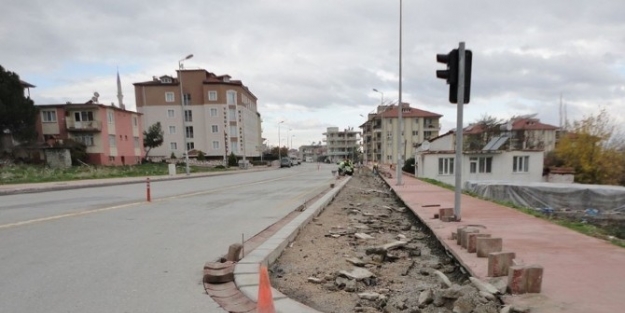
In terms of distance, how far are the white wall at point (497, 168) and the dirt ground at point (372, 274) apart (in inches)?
927

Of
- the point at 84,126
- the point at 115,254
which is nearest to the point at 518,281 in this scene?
the point at 115,254

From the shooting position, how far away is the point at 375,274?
502 cm

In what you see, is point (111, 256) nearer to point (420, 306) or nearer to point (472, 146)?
point (420, 306)

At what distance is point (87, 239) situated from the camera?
677 cm

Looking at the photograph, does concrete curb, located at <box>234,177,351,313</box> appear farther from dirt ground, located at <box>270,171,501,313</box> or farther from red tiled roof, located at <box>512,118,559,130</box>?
red tiled roof, located at <box>512,118,559,130</box>

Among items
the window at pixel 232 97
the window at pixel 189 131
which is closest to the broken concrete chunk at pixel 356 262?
the window at pixel 232 97

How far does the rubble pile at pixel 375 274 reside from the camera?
12.1 ft

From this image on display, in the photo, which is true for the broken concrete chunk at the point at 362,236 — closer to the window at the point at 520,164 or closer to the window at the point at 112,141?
the window at the point at 520,164

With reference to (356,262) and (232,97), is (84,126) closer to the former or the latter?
(232,97)

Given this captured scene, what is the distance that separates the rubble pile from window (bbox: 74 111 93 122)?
46789 mm

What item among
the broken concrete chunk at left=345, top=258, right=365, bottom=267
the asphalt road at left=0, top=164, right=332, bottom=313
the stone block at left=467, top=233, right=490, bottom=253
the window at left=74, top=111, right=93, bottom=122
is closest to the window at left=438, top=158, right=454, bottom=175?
the asphalt road at left=0, top=164, right=332, bottom=313

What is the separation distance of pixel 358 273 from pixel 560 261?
279 centimetres

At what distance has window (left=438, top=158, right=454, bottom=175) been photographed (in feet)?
102

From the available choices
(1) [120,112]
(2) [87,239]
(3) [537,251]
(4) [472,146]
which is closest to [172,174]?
(1) [120,112]
